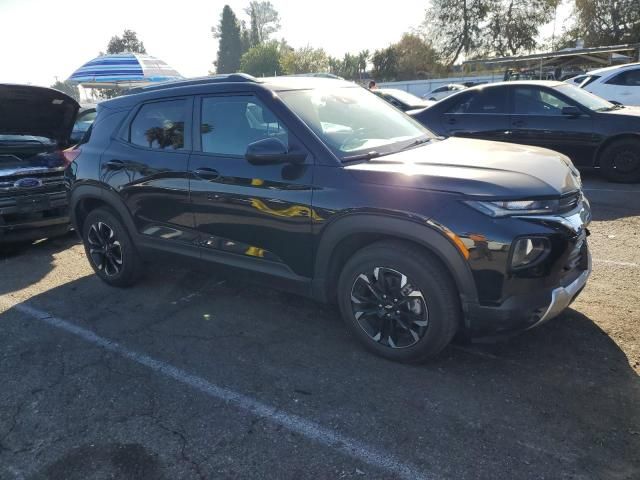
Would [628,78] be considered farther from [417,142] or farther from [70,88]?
[70,88]

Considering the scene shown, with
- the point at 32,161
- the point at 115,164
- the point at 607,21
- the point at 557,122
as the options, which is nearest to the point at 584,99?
the point at 557,122

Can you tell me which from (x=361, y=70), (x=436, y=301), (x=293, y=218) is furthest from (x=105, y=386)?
(x=361, y=70)

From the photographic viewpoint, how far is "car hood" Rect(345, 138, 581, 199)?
108 inches

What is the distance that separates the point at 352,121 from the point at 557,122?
5.18m

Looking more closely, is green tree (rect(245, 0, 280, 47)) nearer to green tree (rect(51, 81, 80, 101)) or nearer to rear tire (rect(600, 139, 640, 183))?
green tree (rect(51, 81, 80, 101))

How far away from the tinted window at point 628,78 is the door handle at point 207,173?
428 inches

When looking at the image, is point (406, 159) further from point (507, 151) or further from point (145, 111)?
point (145, 111)

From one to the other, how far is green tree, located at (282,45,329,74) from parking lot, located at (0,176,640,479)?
52.6 meters

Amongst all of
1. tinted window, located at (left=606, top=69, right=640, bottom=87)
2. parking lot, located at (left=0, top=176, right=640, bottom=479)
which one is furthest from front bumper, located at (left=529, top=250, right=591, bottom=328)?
tinted window, located at (left=606, top=69, right=640, bottom=87)

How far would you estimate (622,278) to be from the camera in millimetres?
4219

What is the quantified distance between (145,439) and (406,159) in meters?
2.27

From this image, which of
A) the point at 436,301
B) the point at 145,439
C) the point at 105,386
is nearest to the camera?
the point at 145,439

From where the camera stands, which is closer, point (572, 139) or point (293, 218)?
point (293, 218)

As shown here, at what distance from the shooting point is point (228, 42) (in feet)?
277
